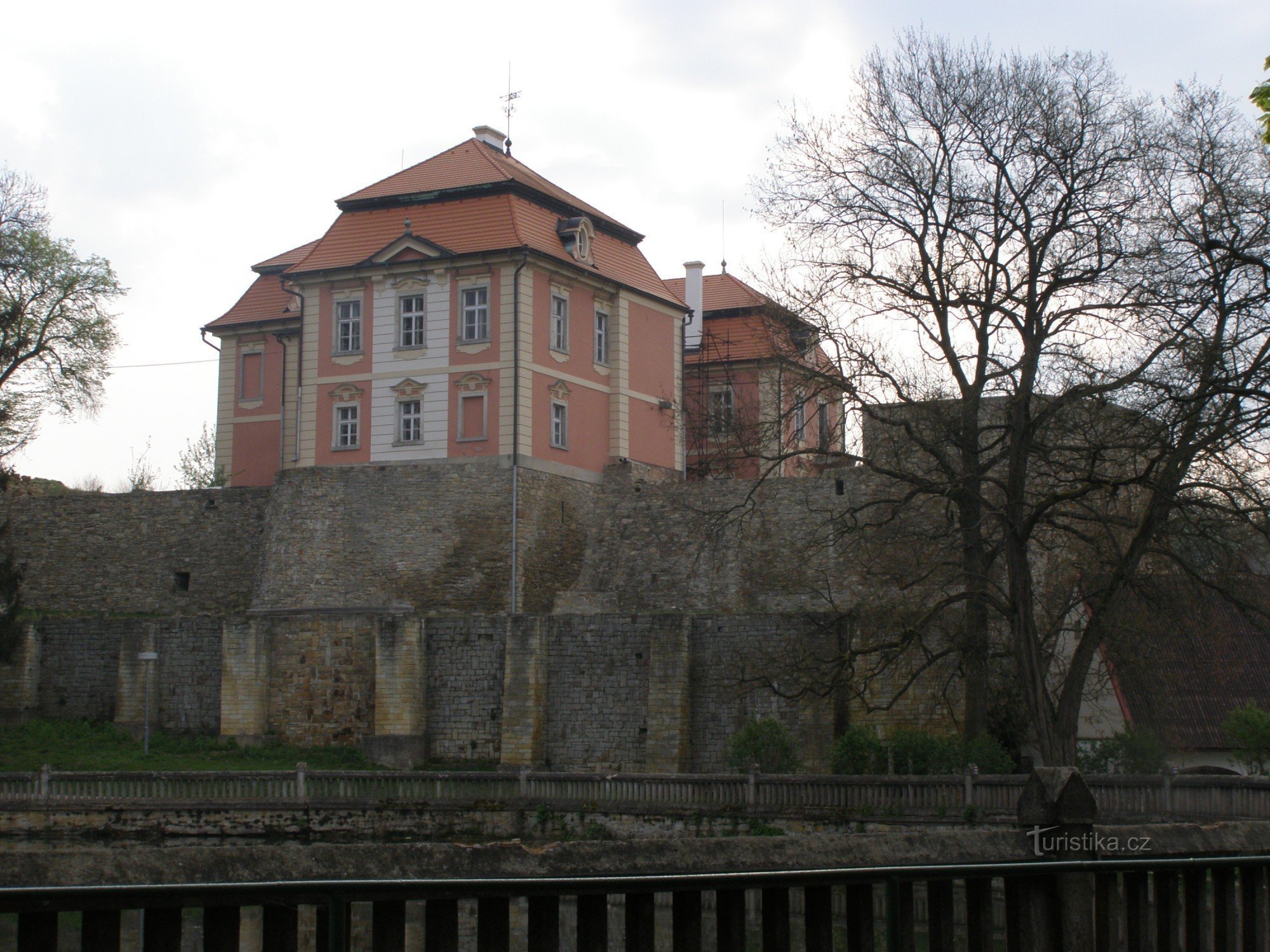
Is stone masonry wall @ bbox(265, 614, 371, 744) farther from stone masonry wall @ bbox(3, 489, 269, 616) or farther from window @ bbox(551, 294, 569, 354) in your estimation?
window @ bbox(551, 294, 569, 354)

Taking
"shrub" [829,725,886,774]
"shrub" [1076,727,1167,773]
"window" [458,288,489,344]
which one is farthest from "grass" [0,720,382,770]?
"shrub" [1076,727,1167,773]

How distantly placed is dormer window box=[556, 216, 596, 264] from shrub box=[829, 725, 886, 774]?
15.6 metres

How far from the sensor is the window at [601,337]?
37.1 m

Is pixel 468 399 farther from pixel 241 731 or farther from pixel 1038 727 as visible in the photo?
pixel 1038 727

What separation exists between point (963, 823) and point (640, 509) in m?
14.3

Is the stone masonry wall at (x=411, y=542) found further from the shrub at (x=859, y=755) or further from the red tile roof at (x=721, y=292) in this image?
the red tile roof at (x=721, y=292)

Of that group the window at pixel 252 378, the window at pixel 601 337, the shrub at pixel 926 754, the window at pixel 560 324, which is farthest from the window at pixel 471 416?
the shrub at pixel 926 754

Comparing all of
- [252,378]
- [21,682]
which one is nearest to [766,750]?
[21,682]

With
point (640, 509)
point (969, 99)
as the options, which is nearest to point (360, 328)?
point (640, 509)

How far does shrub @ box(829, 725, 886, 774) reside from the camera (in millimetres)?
25062

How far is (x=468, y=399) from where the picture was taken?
34438 mm

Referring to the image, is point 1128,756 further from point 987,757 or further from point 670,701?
point 670,701

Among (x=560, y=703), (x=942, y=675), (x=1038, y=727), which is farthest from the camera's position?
(x=560, y=703)

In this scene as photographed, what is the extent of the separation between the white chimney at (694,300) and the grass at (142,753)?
19.4m
